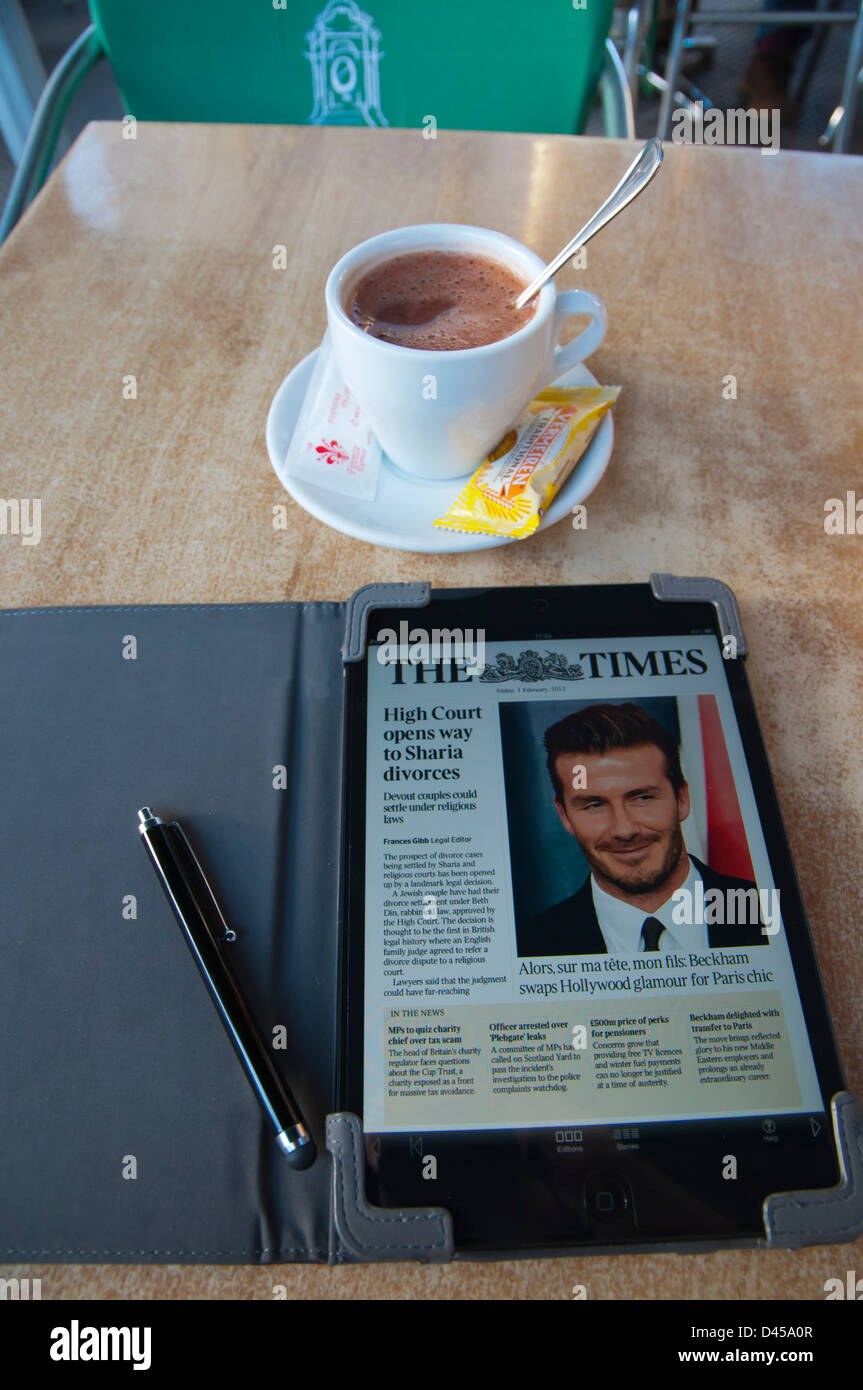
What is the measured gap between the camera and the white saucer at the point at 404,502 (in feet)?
1.48

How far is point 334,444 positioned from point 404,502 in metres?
0.06

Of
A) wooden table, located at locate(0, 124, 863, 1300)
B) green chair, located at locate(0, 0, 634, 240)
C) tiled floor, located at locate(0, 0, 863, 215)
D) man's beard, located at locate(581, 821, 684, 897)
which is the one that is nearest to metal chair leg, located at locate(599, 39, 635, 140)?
green chair, located at locate(0, 0, 634, 240)

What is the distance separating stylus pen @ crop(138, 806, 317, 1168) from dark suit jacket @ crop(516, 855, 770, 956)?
10cm

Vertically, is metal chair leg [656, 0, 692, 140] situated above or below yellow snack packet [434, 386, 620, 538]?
above

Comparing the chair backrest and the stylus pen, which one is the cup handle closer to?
the stylus pen

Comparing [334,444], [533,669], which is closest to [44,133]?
[334,444]

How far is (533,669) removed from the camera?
0.39 meters

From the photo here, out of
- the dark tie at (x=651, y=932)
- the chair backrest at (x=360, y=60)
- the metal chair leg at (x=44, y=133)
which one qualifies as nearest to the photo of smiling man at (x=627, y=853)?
the dark tie at (x=651, y=932)

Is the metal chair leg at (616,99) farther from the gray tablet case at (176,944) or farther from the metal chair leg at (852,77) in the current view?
the metal chair leg at (852,77)

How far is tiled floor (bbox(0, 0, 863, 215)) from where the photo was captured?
1.97 metres

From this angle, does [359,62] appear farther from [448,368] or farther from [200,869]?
[200,869]

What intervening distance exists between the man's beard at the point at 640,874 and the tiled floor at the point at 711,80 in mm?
2037

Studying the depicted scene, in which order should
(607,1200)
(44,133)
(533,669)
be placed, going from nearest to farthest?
(607,1200) < (533,669) < (44,133)

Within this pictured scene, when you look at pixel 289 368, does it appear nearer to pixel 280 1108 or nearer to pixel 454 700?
pixel 454 700
